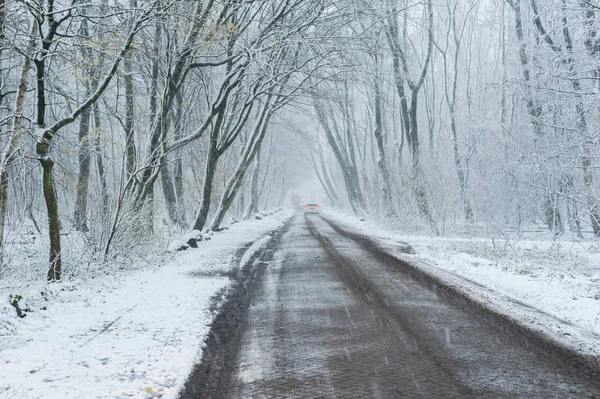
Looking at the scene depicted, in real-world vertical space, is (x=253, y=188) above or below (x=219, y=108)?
below

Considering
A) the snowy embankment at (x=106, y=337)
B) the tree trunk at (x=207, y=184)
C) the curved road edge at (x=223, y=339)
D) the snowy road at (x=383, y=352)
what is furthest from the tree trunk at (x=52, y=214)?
the tree trunk at (x=207, y=184)

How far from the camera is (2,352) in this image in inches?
181

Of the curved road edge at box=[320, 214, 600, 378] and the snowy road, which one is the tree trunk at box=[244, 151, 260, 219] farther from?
the snowy road

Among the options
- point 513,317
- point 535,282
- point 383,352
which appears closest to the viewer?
point 383,352

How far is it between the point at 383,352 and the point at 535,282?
4.68 metres

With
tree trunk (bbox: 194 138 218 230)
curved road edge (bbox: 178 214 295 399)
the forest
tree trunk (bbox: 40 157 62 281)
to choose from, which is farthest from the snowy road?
tree trunk (bbox: 194 138 218 230)

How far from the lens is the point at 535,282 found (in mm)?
7891

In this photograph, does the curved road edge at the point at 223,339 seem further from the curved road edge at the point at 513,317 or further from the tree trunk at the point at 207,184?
the tree trunk at the point at 207,184

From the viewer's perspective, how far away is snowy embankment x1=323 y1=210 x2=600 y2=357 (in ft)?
17.5

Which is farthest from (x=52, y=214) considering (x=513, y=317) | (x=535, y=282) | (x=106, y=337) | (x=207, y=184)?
(x=207, y=184)

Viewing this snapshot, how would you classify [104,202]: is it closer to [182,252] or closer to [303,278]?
[182,252]

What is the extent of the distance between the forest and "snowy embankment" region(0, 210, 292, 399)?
1780 millimetres

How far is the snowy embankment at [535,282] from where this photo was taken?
5347 millimetres

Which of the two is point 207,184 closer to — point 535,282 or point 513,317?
point 535,282
